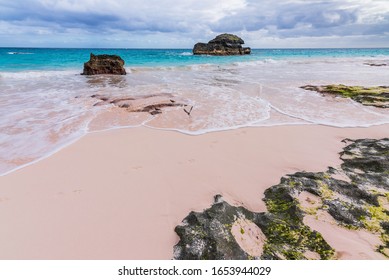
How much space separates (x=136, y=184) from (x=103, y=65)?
793 inches

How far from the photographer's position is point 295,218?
2998 mm


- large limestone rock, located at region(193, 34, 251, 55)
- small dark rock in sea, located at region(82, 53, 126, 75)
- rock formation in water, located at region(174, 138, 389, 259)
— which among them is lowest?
rock formation in water, located at region(174, 138, 389, 259)

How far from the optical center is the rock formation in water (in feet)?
8.38

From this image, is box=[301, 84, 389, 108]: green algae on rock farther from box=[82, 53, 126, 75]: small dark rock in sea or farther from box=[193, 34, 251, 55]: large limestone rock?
box=[193, 34, 251, 55]: large limestone rock

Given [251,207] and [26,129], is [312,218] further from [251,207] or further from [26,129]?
[26,129]

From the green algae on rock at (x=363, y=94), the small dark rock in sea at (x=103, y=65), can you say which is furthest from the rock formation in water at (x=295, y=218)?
the small dark rock in sea at (x=103, y=65)

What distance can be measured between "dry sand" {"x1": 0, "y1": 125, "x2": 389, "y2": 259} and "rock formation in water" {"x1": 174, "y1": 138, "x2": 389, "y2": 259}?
0.21 meters

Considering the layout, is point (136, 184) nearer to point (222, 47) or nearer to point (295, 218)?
point (295, 218)

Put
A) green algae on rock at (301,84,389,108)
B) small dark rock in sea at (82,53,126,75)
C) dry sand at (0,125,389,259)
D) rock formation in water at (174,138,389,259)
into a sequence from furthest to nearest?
small dark rock in sea at (82,53,126,75) → green algae on rock at (301,84,389,108) → dry sand at (0,125,389,259) → rock formation in water at (174,138,389,259)

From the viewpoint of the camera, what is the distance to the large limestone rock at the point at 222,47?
7612 centimetres

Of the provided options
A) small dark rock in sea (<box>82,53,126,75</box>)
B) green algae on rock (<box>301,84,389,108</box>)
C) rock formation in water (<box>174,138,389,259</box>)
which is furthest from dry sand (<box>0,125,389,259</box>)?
small dark rock in sea (<box>82,53,126,75</box>)

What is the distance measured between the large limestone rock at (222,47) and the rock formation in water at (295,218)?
253 ft
